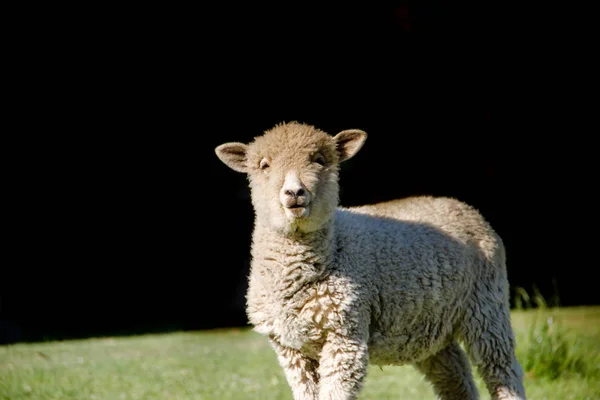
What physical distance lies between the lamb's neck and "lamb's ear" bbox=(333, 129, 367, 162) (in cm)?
51

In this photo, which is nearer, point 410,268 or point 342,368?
point 342,368

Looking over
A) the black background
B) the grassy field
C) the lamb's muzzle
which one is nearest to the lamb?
the lamb's muzzle

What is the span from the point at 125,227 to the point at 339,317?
1046 centimetres

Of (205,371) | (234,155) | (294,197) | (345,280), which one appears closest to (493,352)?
(345,280)

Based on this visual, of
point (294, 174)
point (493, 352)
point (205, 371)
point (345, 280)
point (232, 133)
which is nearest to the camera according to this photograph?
point (294, 174)

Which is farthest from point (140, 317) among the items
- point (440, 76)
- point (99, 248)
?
point (440, 76)

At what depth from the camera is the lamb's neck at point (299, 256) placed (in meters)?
4.88

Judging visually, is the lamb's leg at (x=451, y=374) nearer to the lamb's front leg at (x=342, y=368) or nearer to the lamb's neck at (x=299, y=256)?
the lamb's front leg at (x=342, y=368)

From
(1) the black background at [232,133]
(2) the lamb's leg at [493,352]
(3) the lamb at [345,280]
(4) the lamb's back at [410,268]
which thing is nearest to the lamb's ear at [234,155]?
(3) the lamb at [345,280]

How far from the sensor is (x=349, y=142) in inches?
205

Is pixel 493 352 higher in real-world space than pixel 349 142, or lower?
lower

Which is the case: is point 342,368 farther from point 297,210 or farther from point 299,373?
point 297,210

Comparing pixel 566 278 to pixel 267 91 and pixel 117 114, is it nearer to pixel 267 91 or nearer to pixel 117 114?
pixel 267 91

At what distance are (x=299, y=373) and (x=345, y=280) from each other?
627 mm
